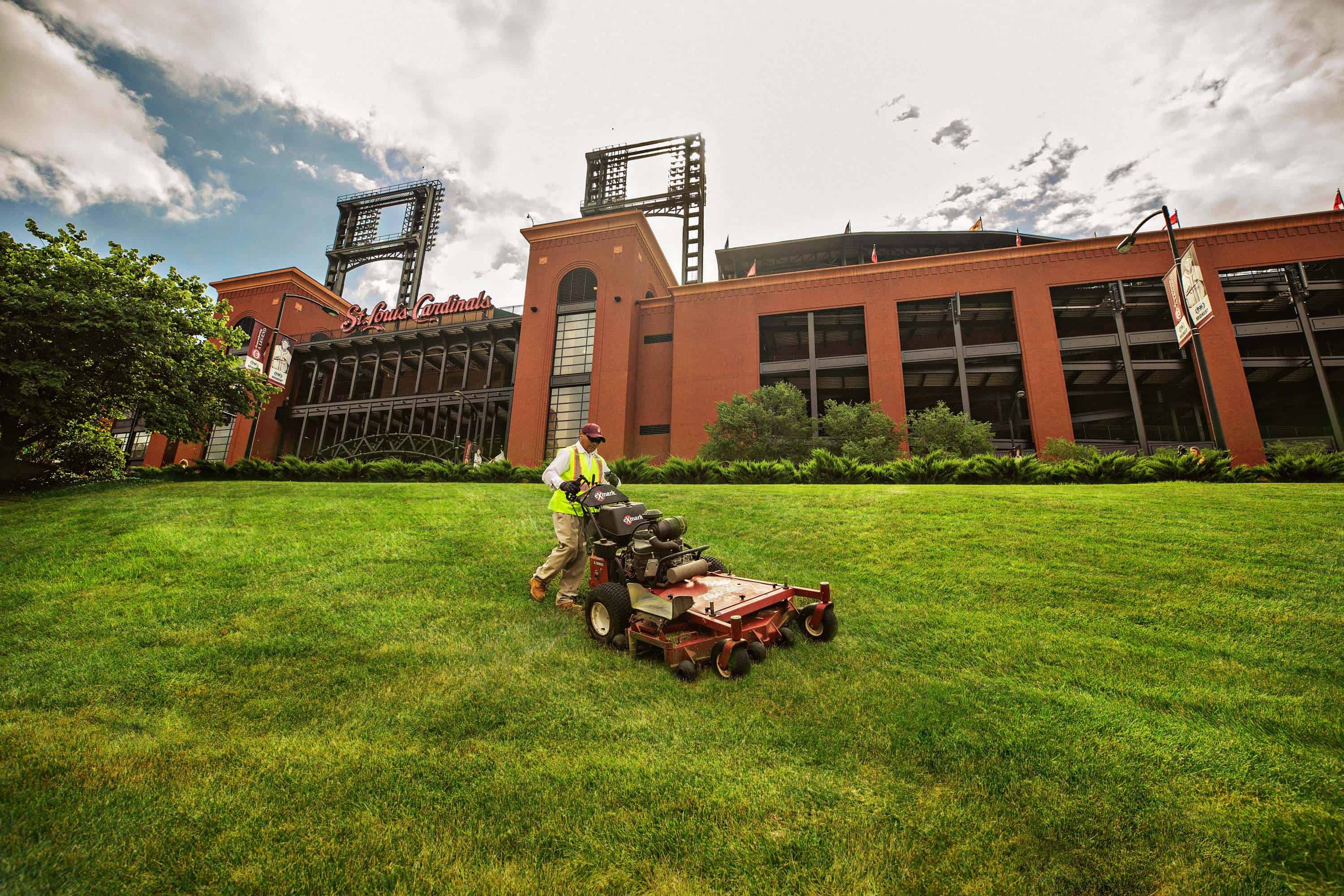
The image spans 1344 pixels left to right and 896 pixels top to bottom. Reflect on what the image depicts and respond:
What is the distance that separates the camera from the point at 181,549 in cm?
787

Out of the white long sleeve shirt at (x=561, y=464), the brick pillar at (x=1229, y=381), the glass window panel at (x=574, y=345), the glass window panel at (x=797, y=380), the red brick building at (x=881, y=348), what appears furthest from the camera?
the glass window panel at (x=574, y=345)

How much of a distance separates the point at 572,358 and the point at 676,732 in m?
29.2

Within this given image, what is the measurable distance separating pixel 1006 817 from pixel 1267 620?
189 inches

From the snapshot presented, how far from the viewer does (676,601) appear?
4.57 m

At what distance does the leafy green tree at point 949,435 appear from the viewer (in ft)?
70.5

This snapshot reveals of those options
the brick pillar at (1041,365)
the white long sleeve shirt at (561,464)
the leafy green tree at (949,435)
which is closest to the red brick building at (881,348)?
the brick pillar at (1041,365)

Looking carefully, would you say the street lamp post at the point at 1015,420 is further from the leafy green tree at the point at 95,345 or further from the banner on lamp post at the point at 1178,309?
the leafy green tree at the point at 95,345

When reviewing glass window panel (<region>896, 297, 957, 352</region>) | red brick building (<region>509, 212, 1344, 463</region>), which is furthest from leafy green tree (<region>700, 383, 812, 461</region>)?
glass window panel (<region>896, 297, 957, 352</region>)

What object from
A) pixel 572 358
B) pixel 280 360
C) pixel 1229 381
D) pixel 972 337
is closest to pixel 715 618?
pixel 280 360

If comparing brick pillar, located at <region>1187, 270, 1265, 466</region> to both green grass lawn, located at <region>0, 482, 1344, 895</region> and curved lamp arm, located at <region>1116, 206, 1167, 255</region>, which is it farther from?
green grass lawn, located at <region>0, 482, 1344, 895</region>

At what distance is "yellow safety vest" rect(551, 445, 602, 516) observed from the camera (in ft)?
20.1

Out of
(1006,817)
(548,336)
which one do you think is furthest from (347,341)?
(1006,817)

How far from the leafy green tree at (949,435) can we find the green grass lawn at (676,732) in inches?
566

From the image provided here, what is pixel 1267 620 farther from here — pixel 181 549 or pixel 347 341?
pixel 347 341
